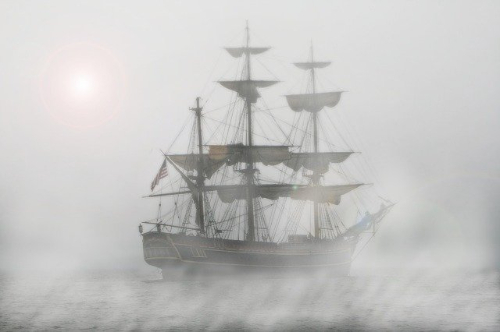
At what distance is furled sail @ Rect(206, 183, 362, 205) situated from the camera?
8662cm

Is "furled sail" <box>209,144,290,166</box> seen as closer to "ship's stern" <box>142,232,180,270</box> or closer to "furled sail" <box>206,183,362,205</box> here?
"furled sail" <box>206,183,362,205</box>

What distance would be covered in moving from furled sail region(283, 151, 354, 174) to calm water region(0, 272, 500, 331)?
15.7 metres

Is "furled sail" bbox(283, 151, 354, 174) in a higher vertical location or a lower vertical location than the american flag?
higher

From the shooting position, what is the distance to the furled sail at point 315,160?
91.6m

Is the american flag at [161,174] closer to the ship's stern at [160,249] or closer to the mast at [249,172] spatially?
the ship's stern at [160,249]

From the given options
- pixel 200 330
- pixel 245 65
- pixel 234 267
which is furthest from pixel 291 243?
pixel 200 330

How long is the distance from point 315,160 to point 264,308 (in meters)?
36.8

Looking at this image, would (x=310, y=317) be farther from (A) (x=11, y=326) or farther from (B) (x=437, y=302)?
(A) (x=11, y=326)

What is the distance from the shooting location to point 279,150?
87.9 meters

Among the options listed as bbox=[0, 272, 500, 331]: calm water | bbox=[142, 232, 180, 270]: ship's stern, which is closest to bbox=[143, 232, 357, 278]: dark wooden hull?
bbox=[142, 232, 180, 270]: ship's stern

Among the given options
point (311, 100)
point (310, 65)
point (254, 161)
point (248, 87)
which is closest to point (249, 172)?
point (254, 161)

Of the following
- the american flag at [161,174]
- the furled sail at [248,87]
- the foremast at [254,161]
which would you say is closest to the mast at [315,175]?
the foremast at [254,161]

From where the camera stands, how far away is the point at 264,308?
57.8 metres

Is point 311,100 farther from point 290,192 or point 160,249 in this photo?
point 160,249
